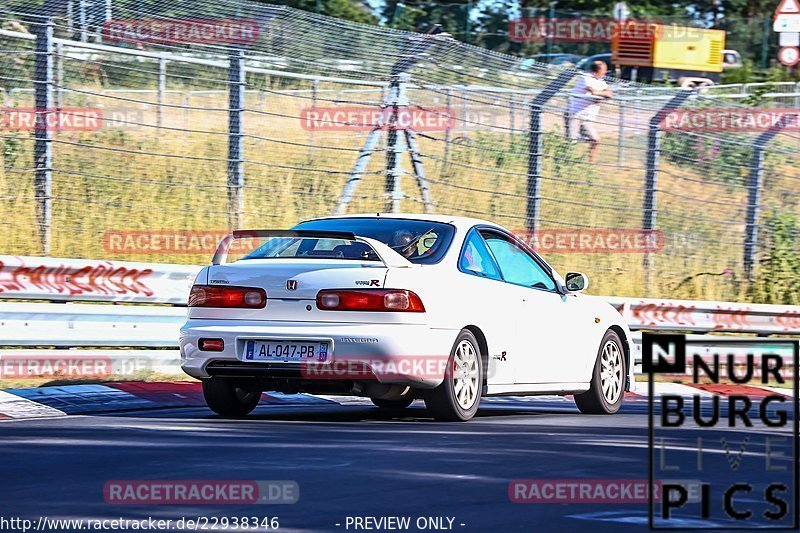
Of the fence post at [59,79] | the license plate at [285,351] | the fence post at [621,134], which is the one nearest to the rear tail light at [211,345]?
the license plate at [285,351]

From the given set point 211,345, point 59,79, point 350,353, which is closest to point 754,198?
point 59,79

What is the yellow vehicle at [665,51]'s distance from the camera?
4206 cm

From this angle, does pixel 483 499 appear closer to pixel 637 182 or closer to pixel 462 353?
pixel 462 353

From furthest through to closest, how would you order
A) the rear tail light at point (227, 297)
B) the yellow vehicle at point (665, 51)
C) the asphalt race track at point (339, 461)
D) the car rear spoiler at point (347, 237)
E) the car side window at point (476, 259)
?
the yellow vehicle at point (665, 51) → the car side window at point (476, 259) → the rear tail light at point (227, 297) → the car rear spoiler at point (347, 237) → the asphalt race track at point (339, 461)

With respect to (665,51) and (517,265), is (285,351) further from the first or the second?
(665,51)

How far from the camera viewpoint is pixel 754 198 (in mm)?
18984

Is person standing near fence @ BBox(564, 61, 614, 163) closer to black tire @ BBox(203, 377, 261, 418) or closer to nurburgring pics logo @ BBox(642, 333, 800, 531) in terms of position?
nurburgring pics logo @ BBox(642, 333, 800, 531)

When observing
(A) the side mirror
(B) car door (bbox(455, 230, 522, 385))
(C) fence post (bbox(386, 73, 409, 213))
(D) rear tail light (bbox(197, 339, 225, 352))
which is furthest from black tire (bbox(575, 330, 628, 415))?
(C) fence post (bbox(386, 73, 409, 213))

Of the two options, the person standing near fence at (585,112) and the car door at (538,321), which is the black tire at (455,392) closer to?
the car door at (538,321)

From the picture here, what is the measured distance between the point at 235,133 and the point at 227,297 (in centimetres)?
495

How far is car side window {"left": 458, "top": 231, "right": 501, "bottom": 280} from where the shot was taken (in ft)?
33.1

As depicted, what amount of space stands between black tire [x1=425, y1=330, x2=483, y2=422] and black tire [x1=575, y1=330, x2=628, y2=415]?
5.28ft

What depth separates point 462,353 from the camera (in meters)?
9.74

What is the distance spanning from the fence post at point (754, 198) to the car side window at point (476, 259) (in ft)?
30.3
